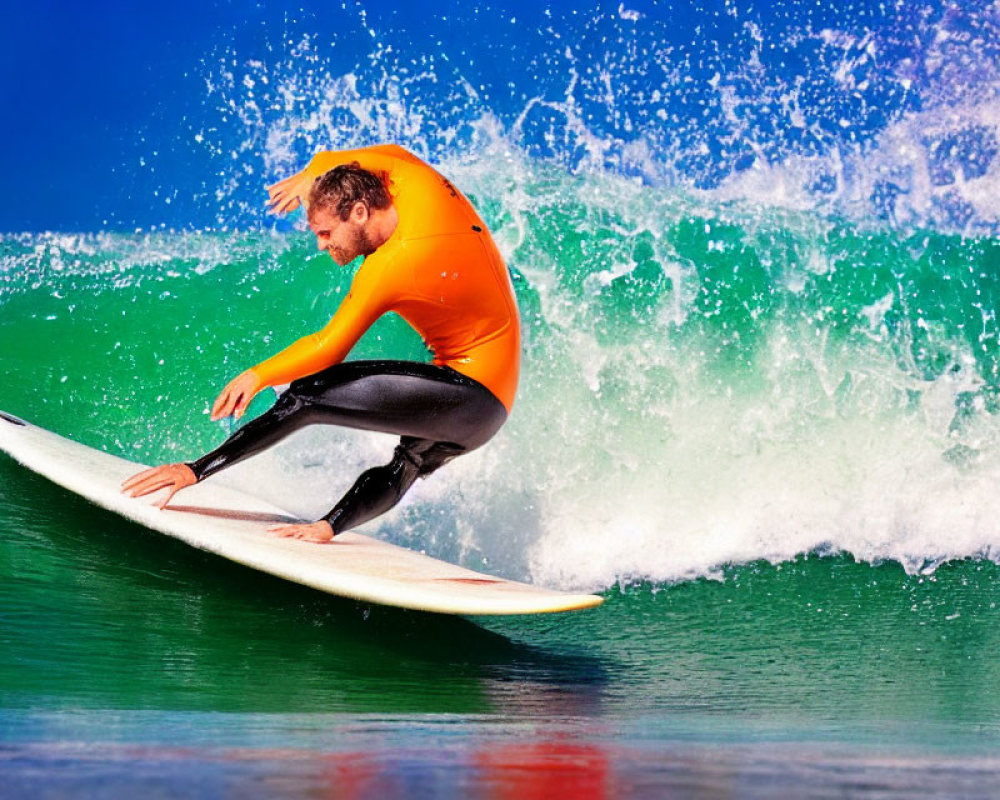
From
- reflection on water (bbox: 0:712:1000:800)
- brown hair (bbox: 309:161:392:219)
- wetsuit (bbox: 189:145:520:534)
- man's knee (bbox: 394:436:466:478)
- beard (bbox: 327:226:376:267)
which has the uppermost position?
brown hair (bbox: 309:161:392:219)

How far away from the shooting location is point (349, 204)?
320 centimetres

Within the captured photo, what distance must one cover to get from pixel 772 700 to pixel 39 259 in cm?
601

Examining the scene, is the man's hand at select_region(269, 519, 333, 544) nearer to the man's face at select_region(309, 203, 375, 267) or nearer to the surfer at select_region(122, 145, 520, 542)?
the surfer at select_region(122, 145, 520, 542)

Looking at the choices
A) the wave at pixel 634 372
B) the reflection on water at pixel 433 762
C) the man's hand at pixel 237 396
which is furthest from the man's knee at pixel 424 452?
the reflection on water at pixel 433 762

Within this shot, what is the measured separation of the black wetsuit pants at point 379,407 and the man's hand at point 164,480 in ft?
0.10

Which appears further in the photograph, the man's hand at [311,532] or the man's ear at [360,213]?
the man's hand at [311,532]

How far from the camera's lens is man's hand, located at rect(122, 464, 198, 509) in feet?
10.6

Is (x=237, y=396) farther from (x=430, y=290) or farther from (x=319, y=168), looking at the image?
(x=319, y=168)

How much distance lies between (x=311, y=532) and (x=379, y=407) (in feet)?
1.67

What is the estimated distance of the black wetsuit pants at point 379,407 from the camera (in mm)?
3166

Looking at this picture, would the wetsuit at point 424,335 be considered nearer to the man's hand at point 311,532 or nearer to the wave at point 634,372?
the man's hand at point 311,532

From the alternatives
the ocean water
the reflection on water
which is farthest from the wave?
the reflection on water

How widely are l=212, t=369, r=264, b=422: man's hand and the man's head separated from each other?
0.43 meters

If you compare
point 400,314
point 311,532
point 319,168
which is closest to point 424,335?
point 400,314
